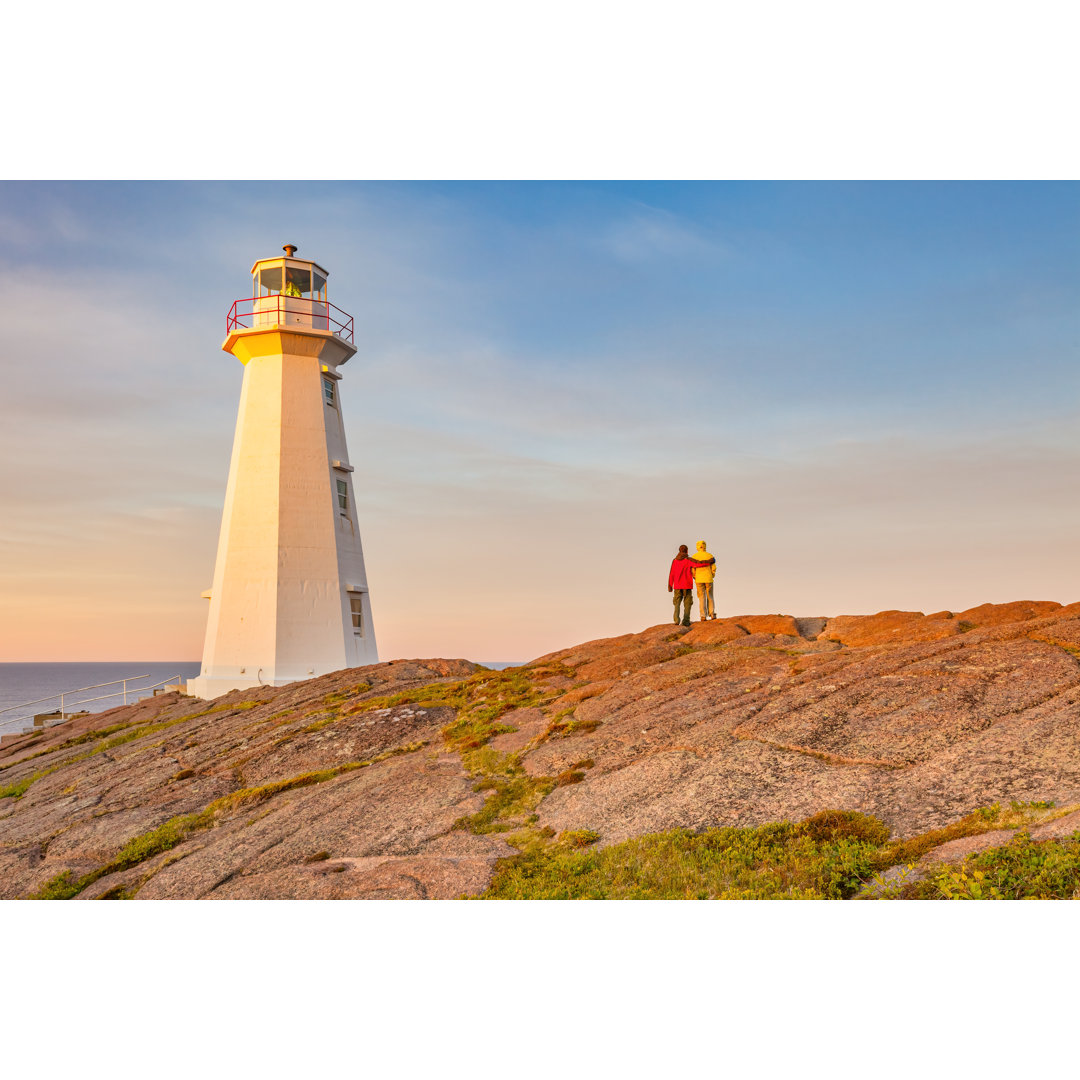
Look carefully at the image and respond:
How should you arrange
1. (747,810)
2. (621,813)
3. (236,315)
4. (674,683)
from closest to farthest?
(747,810)
(621,813)
(674,683)
(236,315)

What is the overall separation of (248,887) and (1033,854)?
33.6ft

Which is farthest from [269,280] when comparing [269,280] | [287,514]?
[287,514]

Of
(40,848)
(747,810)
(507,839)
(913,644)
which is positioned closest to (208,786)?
(40,848)

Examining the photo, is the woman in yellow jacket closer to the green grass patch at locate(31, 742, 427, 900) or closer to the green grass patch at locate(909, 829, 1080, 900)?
the green grass patch at locate(31, 742, 427, 900)

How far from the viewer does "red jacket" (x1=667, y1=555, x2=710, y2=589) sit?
79.5ft

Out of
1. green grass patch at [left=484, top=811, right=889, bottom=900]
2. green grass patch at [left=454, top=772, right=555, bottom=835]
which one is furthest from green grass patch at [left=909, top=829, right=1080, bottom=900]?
green grass patch at [left=454, top=772, right=555, bottom=835]

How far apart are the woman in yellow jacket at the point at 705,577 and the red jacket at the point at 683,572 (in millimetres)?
160

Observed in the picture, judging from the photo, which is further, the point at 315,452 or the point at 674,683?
the point at 315,452

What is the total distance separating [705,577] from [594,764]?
11.5 metres

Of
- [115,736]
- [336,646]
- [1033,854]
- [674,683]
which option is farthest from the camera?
[336,646]

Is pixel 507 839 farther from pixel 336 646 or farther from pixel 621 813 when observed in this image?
pixel 336 646

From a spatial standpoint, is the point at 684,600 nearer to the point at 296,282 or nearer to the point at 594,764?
the point at 594,764

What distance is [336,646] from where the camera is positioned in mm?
32438

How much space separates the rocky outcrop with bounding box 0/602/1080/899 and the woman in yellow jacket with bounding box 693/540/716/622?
2410mm
